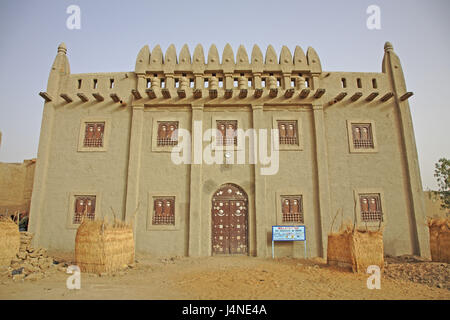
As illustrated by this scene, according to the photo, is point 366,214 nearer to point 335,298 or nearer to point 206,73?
point 335,298

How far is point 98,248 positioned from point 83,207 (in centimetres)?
512

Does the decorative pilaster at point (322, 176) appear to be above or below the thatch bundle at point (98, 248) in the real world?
above

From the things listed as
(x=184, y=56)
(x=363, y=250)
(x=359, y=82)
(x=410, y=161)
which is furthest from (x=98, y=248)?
(x=359, y=82)

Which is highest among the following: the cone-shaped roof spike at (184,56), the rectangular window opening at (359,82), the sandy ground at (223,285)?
the cone-shaped roof spike at (184,56)

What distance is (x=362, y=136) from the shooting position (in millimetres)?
13117

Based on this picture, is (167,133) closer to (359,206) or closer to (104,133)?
(104,133)

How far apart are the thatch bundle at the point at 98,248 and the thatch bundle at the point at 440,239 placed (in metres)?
10.3

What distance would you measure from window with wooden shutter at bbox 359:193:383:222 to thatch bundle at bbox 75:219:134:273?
962 cm

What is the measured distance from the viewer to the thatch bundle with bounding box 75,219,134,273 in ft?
26.2

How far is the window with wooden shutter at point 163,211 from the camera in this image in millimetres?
12211

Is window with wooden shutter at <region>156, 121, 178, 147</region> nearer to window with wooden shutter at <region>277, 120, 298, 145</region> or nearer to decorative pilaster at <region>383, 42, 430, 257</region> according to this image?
window with wooden shutter at <region>277, 120, 298, 145</region>

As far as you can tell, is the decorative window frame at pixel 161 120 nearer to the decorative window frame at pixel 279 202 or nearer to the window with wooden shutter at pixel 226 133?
the window with wooden shutter at pixel 226 133

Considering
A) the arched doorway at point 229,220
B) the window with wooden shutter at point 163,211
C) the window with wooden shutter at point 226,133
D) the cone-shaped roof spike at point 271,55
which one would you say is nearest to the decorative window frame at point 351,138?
the cone-shaped roof spike at point 271,55
